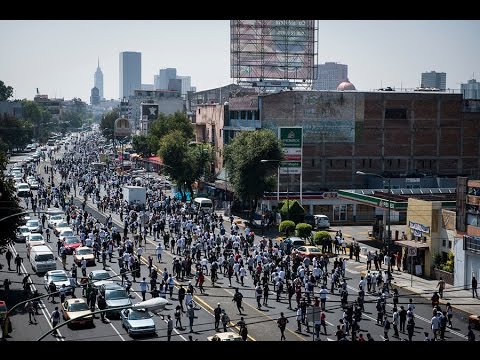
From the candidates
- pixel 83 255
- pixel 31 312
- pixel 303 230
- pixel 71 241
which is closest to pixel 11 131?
pixel 71 241

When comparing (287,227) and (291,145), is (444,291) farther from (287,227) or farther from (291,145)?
(291,145)

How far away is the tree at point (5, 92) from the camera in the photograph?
14201 cm

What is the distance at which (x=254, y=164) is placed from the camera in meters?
47.6

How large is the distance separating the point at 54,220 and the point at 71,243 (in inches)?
328

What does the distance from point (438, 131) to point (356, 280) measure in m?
29.5

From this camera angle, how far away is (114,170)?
84312 mm

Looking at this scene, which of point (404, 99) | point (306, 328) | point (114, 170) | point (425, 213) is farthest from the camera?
point (114, 170)

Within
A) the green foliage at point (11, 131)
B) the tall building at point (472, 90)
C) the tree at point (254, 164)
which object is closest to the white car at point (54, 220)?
the tree at point (254, 164)

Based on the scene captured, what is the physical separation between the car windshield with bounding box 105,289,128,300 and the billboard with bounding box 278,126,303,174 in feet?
78.7

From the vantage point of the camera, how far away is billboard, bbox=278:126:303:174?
158 ft

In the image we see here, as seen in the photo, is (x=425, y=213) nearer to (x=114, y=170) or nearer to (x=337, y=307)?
(x=337, y=307)

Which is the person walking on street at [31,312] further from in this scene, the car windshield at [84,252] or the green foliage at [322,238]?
the green foliage at [322,238]
